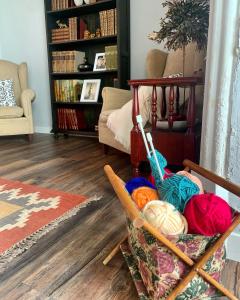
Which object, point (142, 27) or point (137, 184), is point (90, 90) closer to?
point (142, 27)

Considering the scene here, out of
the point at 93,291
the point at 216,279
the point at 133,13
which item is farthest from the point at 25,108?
the point at 216,279

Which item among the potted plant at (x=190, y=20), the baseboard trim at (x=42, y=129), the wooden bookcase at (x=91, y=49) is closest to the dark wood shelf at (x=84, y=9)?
the wooden bookcase at (x=91, y=49)

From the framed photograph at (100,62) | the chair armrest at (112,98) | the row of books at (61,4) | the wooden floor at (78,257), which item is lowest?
the wooden floor at (78,257)

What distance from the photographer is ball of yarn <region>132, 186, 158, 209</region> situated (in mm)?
777

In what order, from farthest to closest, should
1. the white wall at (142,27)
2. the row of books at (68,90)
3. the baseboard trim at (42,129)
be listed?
the baseboard trim at (42,129) < the row of books at (68,90) < the white wall at (142,27)

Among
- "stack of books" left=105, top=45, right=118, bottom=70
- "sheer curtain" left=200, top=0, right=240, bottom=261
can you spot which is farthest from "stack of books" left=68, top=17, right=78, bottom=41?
"sheer curtain" left=200, top=0, right=240, bottom=261

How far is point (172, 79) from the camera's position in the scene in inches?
50.9

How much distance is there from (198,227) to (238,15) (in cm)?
64

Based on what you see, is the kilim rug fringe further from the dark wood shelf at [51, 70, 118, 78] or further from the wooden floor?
the dark wood shelf at [51, 70, 118, 78]

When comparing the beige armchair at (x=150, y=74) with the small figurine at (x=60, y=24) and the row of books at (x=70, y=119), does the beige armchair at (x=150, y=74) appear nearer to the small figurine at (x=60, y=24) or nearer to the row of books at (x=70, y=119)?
the row of books at (x=70, y=119)

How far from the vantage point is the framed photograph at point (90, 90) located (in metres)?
2.96

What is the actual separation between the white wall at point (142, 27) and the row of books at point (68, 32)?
637mm

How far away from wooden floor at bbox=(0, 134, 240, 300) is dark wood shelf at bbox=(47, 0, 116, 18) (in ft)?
5.72

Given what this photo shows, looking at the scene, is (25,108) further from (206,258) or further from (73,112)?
(206,258)
